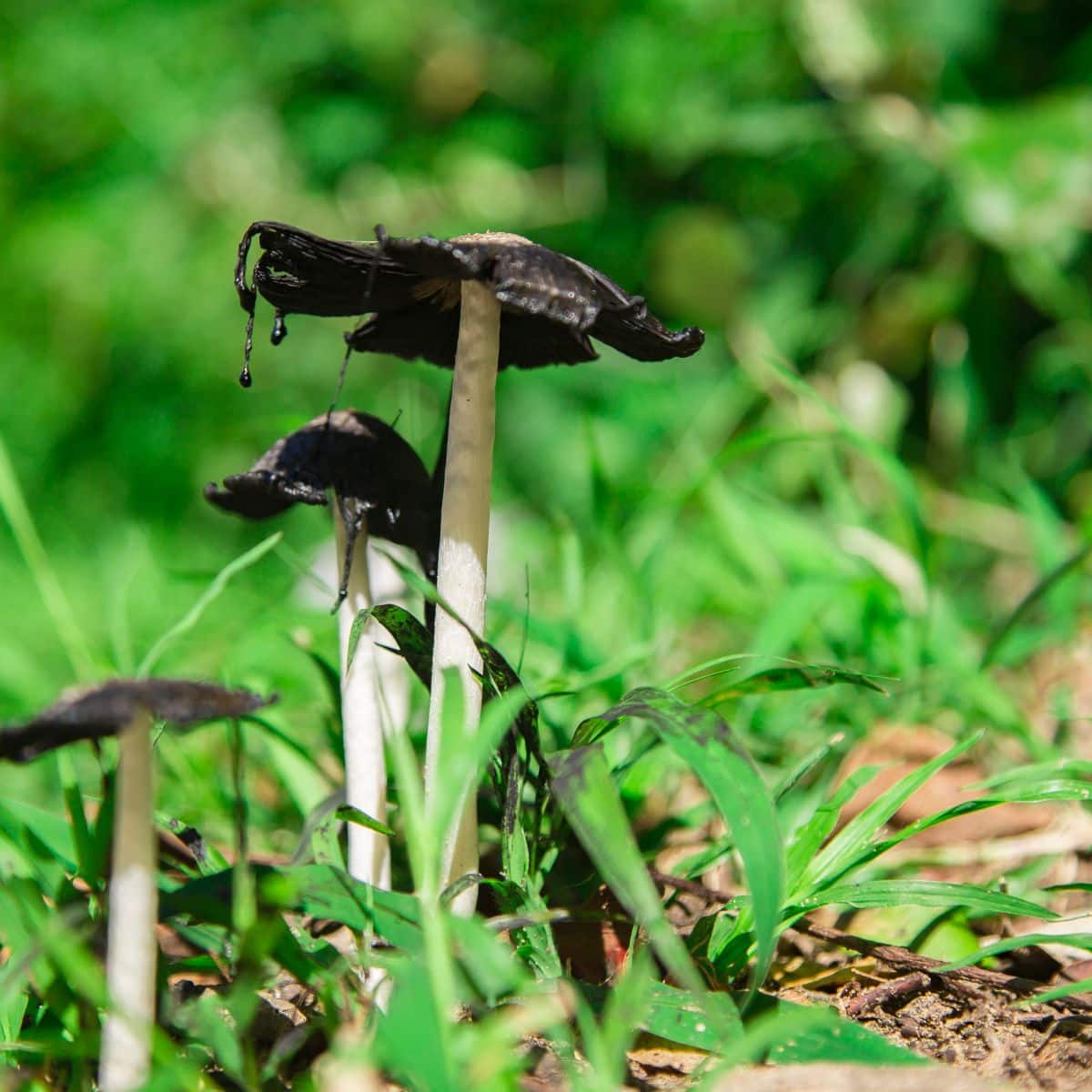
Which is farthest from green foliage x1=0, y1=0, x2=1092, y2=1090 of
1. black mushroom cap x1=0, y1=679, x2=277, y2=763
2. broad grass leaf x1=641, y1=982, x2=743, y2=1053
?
black mushroom cap x1=0, y1=679, x2=277, y2=763

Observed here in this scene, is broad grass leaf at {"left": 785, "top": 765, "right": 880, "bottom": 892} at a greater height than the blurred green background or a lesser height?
lesser

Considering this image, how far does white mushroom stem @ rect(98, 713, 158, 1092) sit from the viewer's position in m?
0.77

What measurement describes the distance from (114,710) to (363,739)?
1.29 ft

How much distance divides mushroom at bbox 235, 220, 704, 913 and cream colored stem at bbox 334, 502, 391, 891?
115 mm

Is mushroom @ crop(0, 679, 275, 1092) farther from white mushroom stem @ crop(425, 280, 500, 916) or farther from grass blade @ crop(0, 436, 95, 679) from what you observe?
grass blade @ crop(0, 436, 95, 679)

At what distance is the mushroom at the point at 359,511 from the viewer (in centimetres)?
107

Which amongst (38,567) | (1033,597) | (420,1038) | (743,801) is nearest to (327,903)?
(420,1038)

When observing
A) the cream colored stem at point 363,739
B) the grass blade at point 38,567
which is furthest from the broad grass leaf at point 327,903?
the grass blade at point 38,567

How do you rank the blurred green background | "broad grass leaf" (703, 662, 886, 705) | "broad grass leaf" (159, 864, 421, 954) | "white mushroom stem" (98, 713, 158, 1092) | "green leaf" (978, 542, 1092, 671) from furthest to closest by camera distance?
the blurred green background
"green leaf" (978, 542, 1092, 671)
"broad grass leaf" (703, 662, 886, 705)
"broad grass leaf" (159, 864, 421, 954)
"white mushroom stem" (98, 713, 158, 1092)

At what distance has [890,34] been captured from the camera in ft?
9.25

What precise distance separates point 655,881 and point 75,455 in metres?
3.36

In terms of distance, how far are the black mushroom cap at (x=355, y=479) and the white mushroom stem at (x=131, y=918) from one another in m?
0.34

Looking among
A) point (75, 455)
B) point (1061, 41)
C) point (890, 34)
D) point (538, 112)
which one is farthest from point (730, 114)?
point (75, 455)

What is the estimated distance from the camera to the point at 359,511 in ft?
3.49
